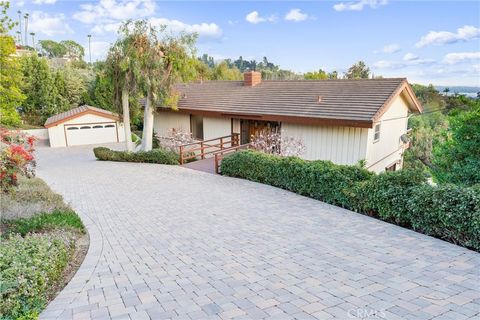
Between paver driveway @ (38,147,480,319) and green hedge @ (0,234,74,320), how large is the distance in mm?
260

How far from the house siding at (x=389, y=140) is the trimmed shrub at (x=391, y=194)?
5.53 m

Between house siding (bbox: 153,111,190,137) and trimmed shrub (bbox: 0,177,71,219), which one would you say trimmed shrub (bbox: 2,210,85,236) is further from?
house siding (bbox: 153,111,190,137)

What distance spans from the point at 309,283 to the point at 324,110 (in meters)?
9.76

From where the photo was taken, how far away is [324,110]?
1279cm

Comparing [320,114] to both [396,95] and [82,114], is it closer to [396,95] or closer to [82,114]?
[396,95]

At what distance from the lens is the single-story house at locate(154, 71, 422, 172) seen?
39.5ft

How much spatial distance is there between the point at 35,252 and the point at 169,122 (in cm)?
1766

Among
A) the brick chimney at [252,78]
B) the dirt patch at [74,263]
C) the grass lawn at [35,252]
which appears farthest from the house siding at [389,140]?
the grass lawn at [35,252]

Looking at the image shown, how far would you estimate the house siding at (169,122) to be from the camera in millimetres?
20047

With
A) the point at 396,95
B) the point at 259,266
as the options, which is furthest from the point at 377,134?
the point at 259,266

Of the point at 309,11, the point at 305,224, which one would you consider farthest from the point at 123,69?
the point at 305,224

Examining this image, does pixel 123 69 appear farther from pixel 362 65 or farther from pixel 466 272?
pixel 362 65

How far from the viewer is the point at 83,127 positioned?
908 inches

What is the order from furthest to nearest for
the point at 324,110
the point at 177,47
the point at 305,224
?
1. the point at 177,47
2. the point at 324,110
3. the point at 305,224
